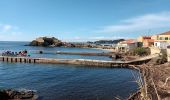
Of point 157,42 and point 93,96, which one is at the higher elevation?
point 157,42

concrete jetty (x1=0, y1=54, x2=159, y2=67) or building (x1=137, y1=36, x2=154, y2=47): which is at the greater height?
building (x1=137, y1=36, x2=154, y2=47)

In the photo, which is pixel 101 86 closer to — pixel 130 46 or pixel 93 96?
pixel 93 96

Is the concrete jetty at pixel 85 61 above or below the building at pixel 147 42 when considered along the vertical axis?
below

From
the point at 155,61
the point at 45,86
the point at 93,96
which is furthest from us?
the point at 155,61

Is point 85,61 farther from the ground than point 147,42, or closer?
closer

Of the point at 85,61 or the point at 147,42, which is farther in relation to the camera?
the point at 147,42

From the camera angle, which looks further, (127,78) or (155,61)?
(155,61)

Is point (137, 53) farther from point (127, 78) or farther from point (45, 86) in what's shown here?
point (45, 86)

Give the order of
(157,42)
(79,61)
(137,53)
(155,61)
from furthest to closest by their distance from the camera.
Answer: (137,53) < (157,42) < (79,61) < (155,61)

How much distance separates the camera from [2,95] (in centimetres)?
3216

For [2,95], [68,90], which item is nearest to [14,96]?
[2,95]

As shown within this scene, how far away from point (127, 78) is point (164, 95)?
21.9m

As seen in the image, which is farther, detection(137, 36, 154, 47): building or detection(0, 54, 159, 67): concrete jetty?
detection(137, 36, 154, 47): building

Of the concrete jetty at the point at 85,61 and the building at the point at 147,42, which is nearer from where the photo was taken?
the concrete jetty at the point at 85,61
